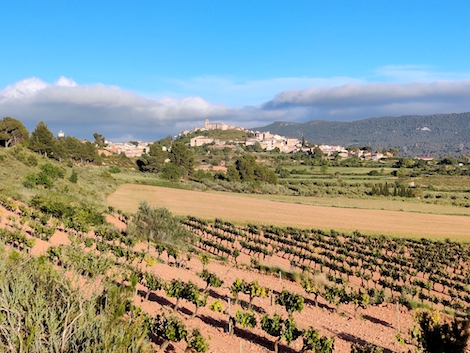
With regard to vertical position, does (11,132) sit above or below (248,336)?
above

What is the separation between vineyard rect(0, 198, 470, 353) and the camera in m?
12.8

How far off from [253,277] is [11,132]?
2646 inches

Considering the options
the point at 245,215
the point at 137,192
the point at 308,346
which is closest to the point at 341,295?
the point at 308,346

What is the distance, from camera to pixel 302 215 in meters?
53.0

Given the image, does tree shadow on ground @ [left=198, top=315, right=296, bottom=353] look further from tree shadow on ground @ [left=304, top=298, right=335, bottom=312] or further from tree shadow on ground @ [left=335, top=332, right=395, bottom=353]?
tree shadow on ground @ [left=304, top=298, right=335, bottom=312]

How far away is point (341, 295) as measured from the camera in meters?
18.5

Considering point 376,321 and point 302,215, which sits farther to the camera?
point 302,215

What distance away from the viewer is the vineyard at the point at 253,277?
12750mm

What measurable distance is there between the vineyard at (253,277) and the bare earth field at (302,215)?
4.26 metres

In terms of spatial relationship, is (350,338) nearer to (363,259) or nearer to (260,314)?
(260,314)

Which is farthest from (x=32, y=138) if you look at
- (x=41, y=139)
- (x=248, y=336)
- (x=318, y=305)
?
(x=248, y=336)

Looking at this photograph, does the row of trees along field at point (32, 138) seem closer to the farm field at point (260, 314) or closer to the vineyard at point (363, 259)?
the vineyard at point (363, 259)

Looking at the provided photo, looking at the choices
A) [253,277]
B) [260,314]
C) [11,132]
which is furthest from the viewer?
[11,132]

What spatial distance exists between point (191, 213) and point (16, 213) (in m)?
23.1
